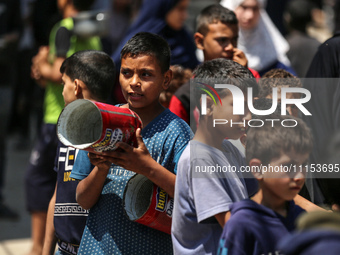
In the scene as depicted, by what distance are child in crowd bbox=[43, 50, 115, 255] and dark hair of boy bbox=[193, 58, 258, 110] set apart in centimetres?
55

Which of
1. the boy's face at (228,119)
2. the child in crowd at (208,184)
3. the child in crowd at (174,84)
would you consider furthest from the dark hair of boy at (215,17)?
the boy's face at (228,119)

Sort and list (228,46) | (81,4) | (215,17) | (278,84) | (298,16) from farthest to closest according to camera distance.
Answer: (298,16), (81,4), (215,17), (228,46), (278,84)

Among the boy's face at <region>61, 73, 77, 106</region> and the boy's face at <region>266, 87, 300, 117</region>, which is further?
the boy's face at <region>61, 73, 77, 106</region>

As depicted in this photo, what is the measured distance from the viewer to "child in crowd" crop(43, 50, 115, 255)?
2.85 metres

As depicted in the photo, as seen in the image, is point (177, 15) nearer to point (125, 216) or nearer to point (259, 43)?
point (259, 43)

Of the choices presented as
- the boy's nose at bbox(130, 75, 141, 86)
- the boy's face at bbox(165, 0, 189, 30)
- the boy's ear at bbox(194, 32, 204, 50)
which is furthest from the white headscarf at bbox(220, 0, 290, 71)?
the boy's nose at bbox(130, 75, 141, 86)

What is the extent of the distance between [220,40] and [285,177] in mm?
1654

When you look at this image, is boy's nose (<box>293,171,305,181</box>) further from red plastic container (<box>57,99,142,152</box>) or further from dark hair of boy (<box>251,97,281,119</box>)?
red plastic container (<box>57,99,142,152</box>)

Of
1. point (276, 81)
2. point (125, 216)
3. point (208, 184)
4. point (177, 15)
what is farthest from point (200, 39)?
point (208, 184)

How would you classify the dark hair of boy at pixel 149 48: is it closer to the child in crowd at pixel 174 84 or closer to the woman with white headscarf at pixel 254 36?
the child in crowd at pixel 174 84

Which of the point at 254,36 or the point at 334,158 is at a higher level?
the point at 334,158

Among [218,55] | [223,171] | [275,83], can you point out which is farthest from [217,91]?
[218,55]

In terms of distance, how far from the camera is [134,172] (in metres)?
2.47

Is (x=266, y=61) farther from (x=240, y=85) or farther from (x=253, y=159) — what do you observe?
(x=253, y=159)
